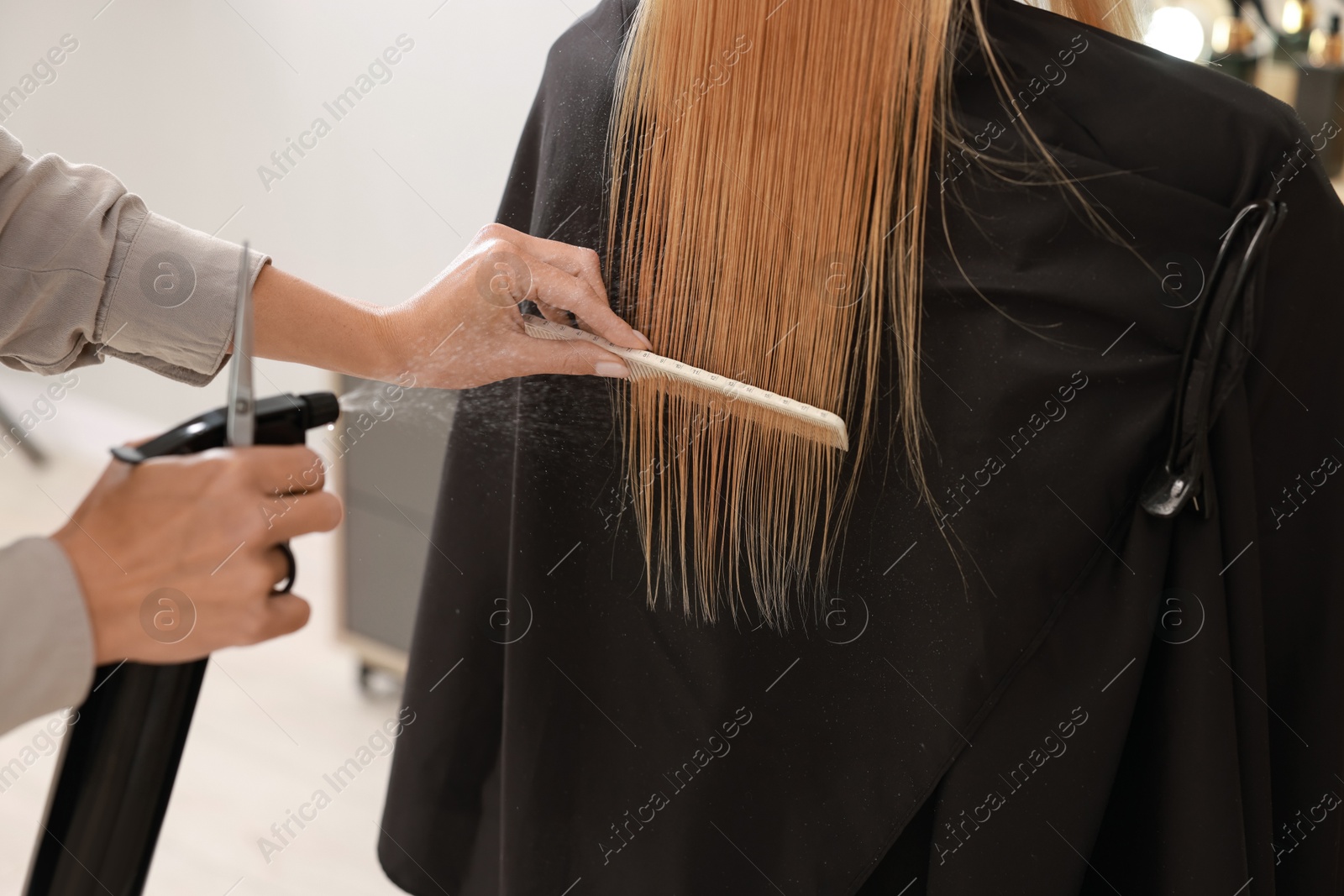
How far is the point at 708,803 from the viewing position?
2.96 feet

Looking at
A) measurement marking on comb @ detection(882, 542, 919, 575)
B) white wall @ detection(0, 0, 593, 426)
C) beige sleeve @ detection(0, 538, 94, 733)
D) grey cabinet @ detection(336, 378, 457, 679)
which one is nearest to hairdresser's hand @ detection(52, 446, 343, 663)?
beige sleeve @ detection(0, 538, 94, 733)

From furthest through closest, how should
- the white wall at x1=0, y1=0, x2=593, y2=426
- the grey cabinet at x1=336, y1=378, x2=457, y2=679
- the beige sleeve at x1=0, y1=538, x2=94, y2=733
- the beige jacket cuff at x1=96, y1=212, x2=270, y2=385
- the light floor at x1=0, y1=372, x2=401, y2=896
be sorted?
the light floor at x1=0, y1=372, x2=401, y2=896 < the grey cabinet at x1=336, y1=378, x2=457, y2=679 < the white wall at x1=0, y1=0, x2=593, y2=426 < the beige jacket cuff at x1=96, y1=212, x2=270, y2=385 < the beige sleeve at x1=0, y1=538, x2=94, y2=733

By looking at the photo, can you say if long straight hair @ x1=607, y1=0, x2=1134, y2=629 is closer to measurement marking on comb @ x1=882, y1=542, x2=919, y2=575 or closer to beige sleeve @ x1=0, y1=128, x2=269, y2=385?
measurement marking on comb @ x1=882, y1=542, x2=919, y2=575

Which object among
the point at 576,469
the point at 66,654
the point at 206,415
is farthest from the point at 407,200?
the point at 66,654

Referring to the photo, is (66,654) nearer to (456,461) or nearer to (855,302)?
(456,461)

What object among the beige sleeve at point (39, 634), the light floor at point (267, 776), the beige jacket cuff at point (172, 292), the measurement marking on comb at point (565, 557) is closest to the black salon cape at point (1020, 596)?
the measurement marking on comb at point (565, 557)

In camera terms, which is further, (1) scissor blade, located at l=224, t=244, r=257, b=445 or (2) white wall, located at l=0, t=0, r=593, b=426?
(2) white wall, located at l=0, t=0, r=593, b=426

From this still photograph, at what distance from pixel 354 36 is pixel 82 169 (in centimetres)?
94

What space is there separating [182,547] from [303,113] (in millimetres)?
1405

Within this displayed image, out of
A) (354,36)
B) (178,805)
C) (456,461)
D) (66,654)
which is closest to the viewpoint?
(66,654)

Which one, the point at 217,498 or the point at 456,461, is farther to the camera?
the point at 456,461

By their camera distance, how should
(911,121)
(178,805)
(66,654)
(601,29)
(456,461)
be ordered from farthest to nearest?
(178,805), (456,461), (601,29), (911,121), (66,654)

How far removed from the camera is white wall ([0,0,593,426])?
1.49 metres

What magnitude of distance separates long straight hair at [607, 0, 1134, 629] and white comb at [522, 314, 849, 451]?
0.04 ft
